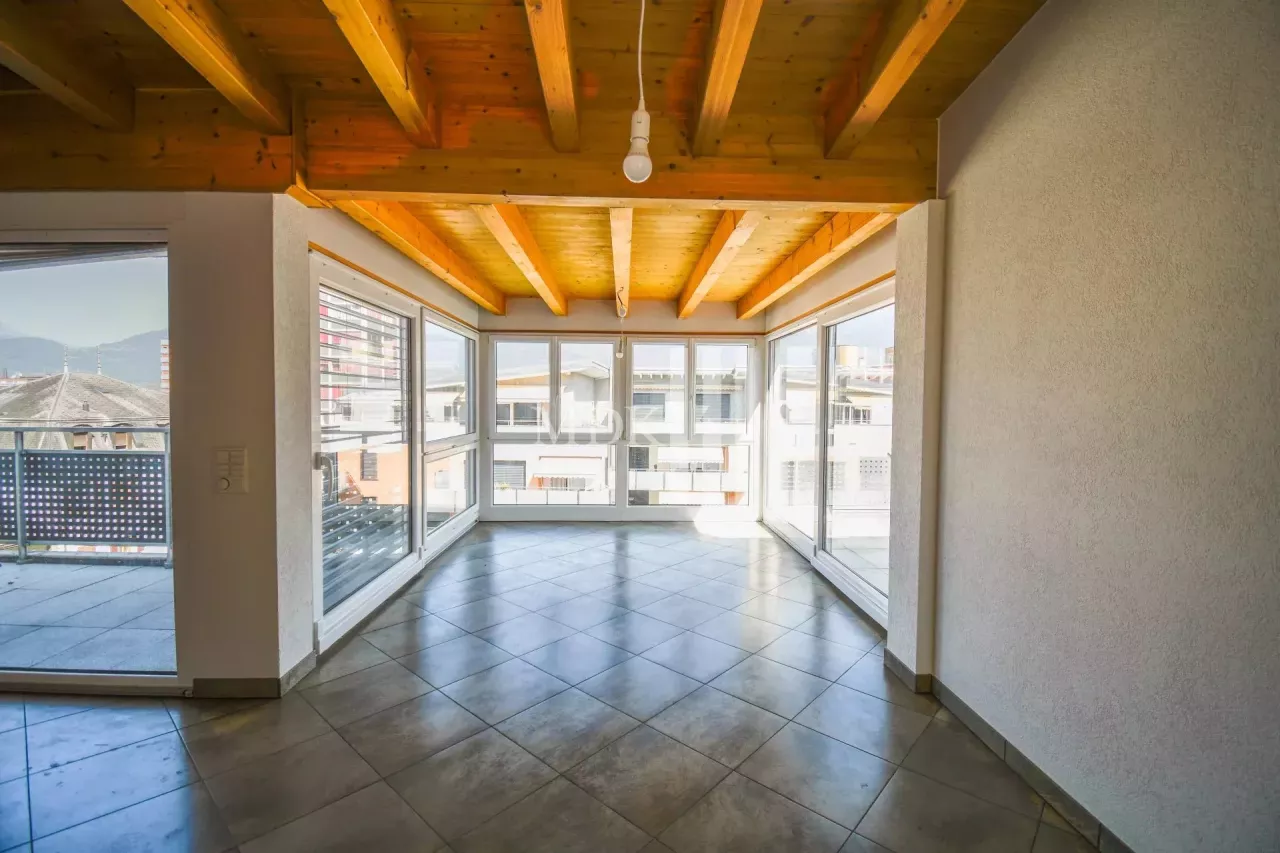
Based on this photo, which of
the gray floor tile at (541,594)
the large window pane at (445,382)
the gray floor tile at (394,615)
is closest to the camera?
the gray floor tile at (394,615)

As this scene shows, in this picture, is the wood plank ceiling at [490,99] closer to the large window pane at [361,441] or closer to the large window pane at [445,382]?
the large window pane at [361,441]

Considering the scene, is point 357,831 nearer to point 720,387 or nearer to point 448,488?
point 448,488

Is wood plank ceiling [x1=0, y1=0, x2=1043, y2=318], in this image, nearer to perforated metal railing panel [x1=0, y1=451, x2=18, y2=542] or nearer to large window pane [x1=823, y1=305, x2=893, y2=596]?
large window pane [x1=823, y1=305, x2=893, y2=596]

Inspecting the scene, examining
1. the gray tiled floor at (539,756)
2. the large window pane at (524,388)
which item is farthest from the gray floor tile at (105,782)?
the large window pane at (524,388)

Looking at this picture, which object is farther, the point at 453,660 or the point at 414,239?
the point at 414,239

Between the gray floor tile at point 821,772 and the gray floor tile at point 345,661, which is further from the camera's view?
the gray floor tile at point 345,661

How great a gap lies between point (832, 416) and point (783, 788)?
9.43ft

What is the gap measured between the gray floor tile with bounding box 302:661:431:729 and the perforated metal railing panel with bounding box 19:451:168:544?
1.66 metres

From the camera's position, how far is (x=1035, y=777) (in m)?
1.86

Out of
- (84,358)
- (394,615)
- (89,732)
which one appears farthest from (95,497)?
(394,615)

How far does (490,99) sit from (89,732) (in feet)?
10.1

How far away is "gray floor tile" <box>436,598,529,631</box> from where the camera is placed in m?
3.25

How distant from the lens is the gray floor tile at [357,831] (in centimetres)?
160

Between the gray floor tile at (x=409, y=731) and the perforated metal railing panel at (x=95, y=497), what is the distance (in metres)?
2.08
